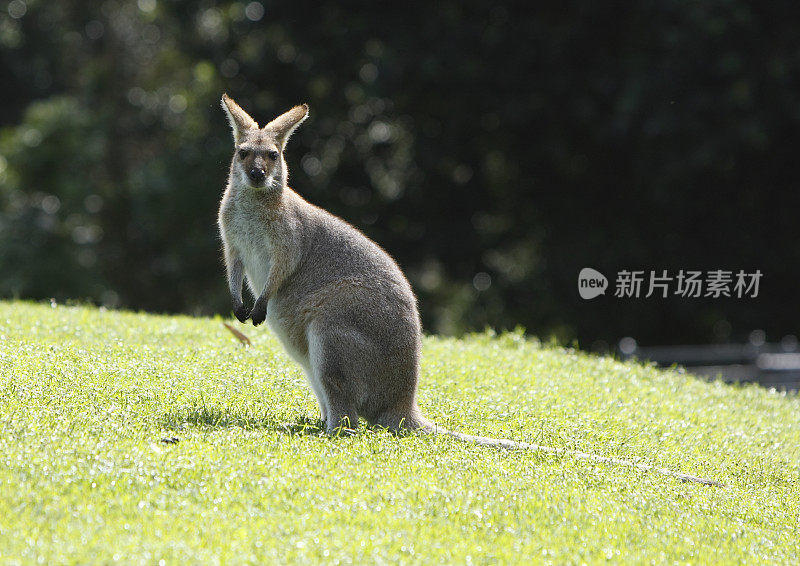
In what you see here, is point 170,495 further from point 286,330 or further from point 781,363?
point 781,363

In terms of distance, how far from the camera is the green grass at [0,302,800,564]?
5160 millimetres

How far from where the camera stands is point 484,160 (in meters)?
21.7

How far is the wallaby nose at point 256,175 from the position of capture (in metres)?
7.57

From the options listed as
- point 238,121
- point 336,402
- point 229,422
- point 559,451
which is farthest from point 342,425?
point 238,121

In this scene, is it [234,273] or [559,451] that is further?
[234,273]

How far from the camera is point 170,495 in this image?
217 inches

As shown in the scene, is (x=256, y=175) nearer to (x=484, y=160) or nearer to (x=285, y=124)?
(x=285, y=124)

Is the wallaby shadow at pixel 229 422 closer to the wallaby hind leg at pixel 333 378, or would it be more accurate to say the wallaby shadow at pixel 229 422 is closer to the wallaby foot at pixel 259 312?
the wallaby hind leg at pixel 333 378

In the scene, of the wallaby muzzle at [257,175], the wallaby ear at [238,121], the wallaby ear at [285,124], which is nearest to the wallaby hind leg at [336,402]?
the wallaby muzzle at [257,175]

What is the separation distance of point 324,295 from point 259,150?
49.5 inches

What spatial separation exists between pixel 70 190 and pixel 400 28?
308 inches

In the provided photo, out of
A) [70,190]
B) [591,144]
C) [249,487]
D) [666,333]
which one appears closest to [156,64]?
[70,190]

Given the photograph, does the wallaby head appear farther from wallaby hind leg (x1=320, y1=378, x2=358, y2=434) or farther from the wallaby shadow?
the wallaby shadow

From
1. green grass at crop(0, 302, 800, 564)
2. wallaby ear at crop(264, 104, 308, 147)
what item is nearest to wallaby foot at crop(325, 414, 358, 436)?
green grass at crop(0, 302, 800, 564)
